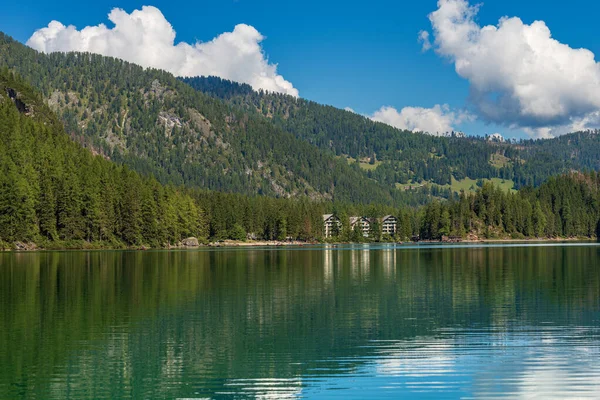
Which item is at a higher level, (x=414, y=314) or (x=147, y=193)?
(x=147, y=193)

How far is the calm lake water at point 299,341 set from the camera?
2420 cm

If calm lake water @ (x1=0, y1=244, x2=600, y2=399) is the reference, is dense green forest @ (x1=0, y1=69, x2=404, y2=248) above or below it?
above

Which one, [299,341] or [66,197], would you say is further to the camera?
[66,197]

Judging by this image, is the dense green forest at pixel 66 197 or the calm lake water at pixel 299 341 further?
the dense green forest at pixel 66 197

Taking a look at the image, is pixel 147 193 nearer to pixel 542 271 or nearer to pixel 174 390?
pixel 542 271

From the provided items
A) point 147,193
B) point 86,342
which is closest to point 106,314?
point 86,342

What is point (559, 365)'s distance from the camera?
27359 millimetres

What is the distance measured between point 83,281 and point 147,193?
→ 384 ft

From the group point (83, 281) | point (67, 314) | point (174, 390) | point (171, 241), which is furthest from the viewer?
point (171, 241)

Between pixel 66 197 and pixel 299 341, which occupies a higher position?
pixel 66 197

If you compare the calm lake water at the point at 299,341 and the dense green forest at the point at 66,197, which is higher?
the dense green forest at the point at 66,197

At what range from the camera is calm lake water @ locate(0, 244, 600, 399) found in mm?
24203

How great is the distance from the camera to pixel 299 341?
32719mm

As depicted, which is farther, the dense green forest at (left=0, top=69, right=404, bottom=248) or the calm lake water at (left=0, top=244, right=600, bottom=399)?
the dense green forest at (left=0, top=69, right=404, bottom=248)
